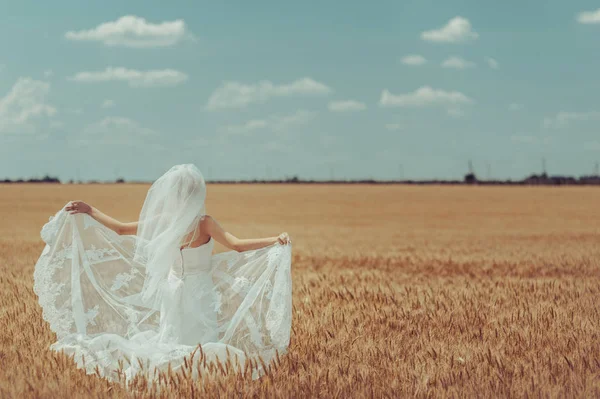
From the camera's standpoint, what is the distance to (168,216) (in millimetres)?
5496

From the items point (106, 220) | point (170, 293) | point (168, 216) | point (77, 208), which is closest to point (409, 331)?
point (170, 293)

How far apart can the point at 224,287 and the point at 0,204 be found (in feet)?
150

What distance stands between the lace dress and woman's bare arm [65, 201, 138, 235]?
0.56 feet

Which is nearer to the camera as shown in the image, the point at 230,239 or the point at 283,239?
the point at 230,239

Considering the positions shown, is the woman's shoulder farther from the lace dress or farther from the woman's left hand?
the woman's left hand

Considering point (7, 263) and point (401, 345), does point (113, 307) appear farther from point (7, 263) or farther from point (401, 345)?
point (7, 263)

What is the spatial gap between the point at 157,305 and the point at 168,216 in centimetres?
90

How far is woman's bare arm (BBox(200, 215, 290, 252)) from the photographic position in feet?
17.8

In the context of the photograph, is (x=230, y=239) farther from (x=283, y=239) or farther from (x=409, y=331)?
(x=409, y=331)

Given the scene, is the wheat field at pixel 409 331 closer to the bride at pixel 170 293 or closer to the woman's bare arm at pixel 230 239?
the bride at pixel 170 293

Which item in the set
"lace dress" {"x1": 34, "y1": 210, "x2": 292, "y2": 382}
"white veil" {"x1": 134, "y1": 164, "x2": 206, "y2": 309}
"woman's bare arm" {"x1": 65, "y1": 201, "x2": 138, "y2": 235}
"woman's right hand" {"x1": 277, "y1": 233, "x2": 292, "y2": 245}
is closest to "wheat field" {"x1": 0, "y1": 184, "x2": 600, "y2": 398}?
"lace dress" {"x1": 34, "y1": 210, "x2": 292, "y2": 382}

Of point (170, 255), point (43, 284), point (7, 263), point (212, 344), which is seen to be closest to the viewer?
point (212, 344)

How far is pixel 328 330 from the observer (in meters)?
6.74

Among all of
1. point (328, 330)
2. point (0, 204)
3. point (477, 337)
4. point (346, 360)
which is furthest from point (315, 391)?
point (0, 204)
